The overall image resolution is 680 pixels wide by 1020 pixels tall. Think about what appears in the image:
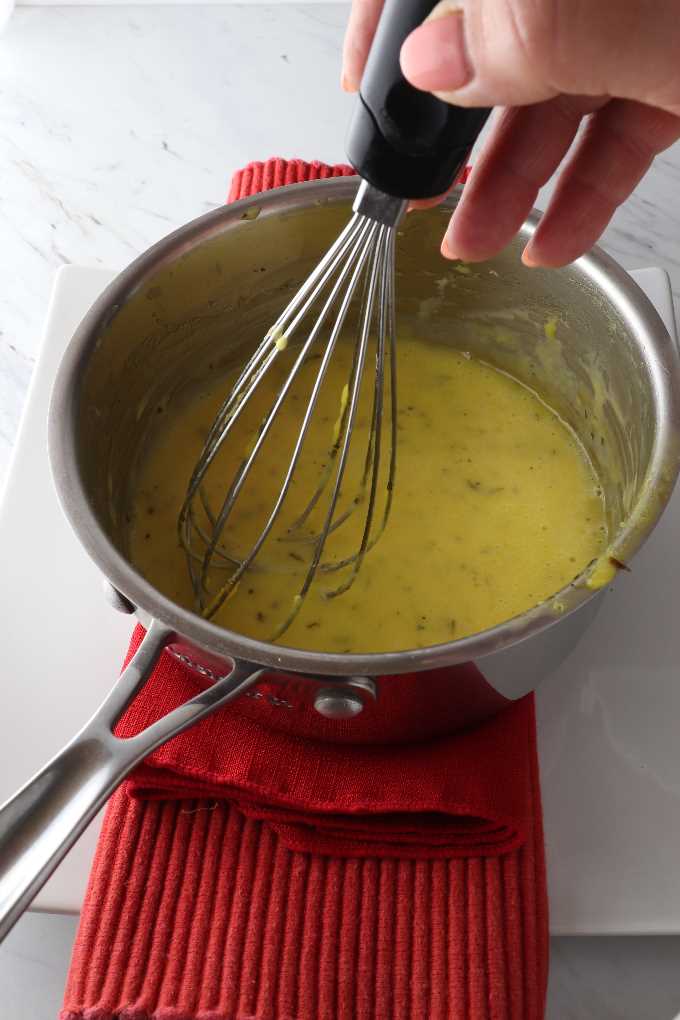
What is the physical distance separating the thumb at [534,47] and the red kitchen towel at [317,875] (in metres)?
0.34

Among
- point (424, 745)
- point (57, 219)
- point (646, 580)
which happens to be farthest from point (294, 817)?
point (57, 219)

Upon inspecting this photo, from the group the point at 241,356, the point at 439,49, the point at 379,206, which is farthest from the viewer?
the point at 241,356

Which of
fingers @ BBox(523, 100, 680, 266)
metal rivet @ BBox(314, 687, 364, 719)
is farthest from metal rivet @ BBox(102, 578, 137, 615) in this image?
fingers @ BBox(523, 100, 680, 266)

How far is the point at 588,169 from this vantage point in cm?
81

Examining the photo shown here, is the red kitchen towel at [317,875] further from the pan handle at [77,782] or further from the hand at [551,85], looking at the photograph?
the hand at [551,85]

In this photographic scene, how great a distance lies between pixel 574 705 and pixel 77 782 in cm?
41

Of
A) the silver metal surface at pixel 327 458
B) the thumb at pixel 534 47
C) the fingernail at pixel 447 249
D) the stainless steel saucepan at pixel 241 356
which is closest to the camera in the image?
the thumb at pixel 534 47

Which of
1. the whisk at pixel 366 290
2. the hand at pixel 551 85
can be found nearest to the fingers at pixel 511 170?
the hand at pixel 551 85

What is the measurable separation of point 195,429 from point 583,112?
430 mm

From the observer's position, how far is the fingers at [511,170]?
0.79m

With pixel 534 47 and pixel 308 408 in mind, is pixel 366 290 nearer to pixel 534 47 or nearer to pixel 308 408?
pixel 308 408

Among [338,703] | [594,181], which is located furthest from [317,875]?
[594,181]

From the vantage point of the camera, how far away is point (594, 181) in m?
0.81

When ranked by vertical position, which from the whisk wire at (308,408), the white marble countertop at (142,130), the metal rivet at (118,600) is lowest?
the metal rivet at (118,600)
